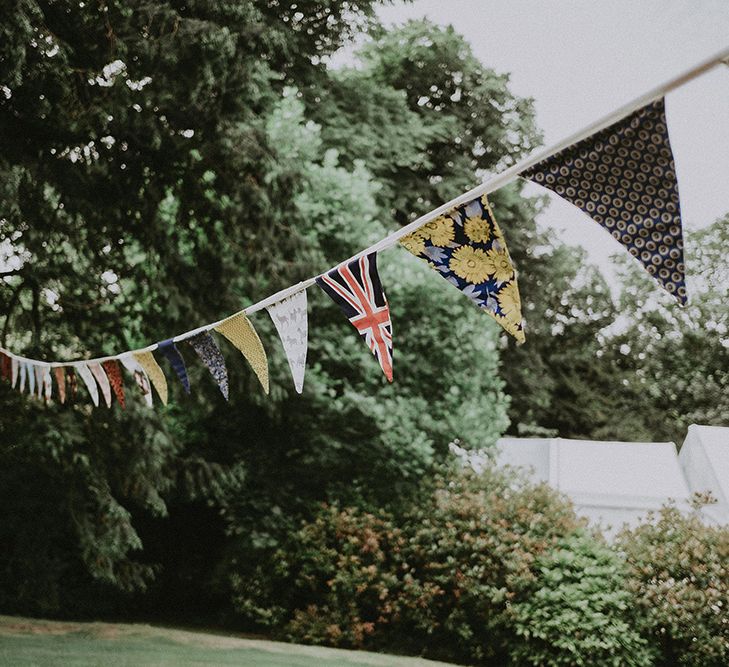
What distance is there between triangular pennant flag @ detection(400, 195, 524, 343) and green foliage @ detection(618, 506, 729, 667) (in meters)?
5.76

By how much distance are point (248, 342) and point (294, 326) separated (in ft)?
1.44

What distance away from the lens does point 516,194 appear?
14.5 metres

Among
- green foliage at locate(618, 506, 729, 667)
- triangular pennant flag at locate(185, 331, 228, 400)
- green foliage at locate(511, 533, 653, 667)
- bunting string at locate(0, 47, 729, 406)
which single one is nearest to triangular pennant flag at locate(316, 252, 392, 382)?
bunting string at locate(0, 47, 729, 406)

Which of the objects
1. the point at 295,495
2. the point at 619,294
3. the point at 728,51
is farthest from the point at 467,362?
the point at 619,294

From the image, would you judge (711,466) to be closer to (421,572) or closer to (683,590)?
(683,590)

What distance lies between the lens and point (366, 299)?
2824 mm

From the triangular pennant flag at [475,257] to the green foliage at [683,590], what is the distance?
5.76m

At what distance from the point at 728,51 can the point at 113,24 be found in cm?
586

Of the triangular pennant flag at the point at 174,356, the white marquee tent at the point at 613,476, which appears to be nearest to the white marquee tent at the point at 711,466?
the white marquee tent at the point at 613,476

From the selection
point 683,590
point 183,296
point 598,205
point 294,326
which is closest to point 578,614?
point 683,590

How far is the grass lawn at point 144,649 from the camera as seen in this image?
20.8 feet

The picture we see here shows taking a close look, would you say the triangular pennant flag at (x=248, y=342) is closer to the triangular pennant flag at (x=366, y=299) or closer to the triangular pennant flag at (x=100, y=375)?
the triangular pennant flag at (x=366, y=299)

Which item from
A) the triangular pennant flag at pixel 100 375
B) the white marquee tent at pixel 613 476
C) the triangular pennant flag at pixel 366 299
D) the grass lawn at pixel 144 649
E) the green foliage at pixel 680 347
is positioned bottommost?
the grass lawn at pixel 144 649

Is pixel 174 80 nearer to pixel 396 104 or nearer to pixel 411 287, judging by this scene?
pixel 411 287
